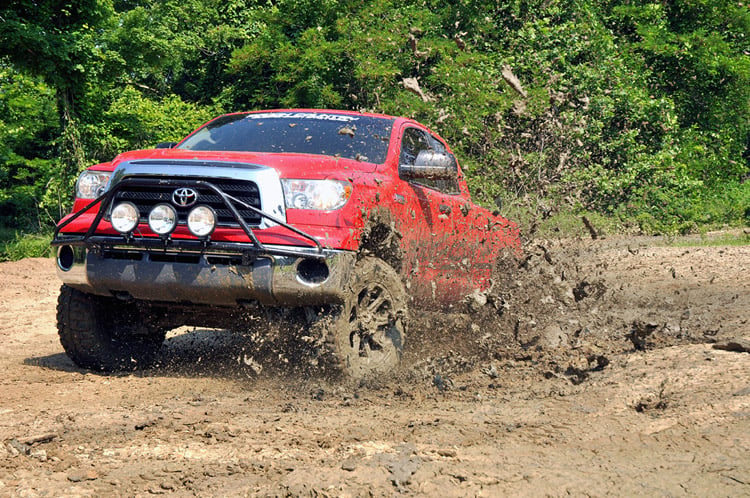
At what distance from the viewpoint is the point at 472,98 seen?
2052 cm

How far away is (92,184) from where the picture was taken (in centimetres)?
572

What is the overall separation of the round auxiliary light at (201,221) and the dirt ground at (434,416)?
3.33 ft

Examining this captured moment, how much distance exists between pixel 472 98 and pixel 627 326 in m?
13.6

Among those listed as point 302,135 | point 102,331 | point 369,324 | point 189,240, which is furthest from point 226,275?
point 302,135

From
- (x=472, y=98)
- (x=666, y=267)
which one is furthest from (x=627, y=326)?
(x=472, y=98)

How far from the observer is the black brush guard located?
500 centimetres

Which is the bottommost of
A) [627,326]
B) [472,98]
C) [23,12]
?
[627,326]

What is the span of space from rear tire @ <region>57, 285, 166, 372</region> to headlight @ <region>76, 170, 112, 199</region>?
Result: 26.7 inches

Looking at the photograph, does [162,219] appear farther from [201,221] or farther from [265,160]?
[265,160]

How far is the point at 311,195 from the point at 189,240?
785mm

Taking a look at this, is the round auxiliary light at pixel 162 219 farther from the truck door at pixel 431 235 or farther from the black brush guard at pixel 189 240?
the truck door at pixel 431 235

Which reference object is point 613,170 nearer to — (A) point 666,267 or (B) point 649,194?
(B) point 649,194

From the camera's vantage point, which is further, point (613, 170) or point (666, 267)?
point (613, 170)

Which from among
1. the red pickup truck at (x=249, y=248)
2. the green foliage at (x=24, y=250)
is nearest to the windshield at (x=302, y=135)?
the red pickup truck at (x=249, y=248)
